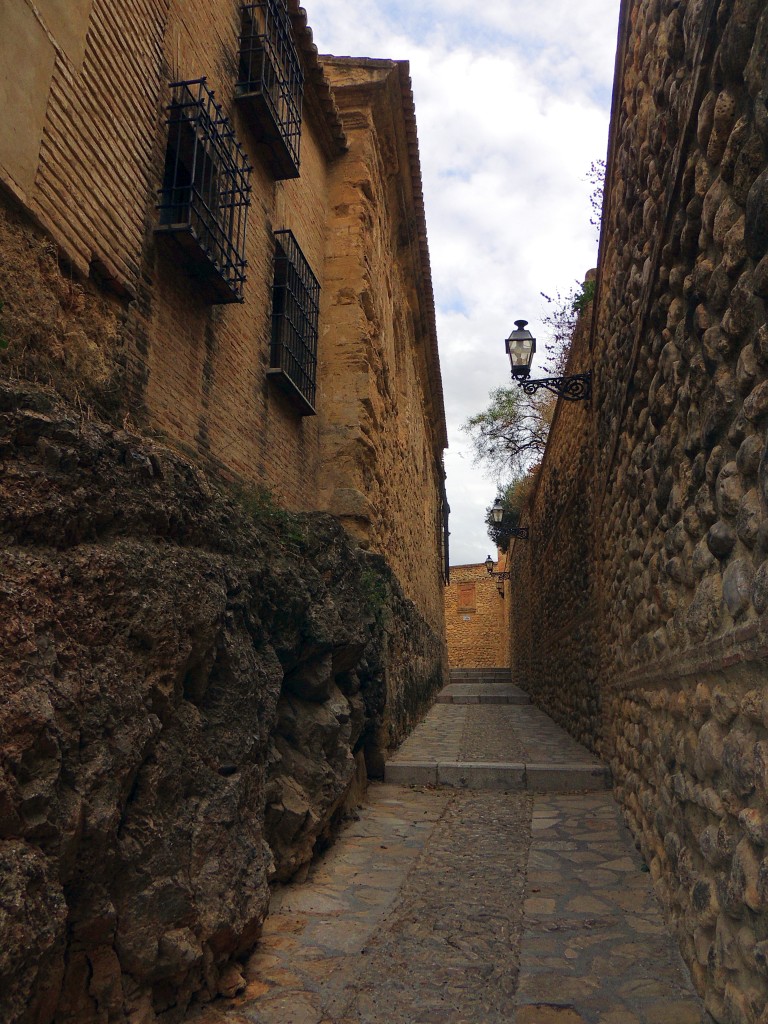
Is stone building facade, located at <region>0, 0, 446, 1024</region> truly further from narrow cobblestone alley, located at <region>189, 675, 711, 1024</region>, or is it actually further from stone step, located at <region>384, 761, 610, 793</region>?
stone step, located at <region>384, 761, 610, 793</region>

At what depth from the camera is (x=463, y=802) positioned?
5801 millimetres

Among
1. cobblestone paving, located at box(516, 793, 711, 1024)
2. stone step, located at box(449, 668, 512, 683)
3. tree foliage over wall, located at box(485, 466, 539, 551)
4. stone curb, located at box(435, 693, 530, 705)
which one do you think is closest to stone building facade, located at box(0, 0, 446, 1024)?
cobblestone paving, located at box(516, 793, 711, 1024)

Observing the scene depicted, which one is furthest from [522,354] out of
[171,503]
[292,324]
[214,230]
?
[171,503]

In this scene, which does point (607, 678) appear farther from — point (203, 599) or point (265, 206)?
point (265, 206)

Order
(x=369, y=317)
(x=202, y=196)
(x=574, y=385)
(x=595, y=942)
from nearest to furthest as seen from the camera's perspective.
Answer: (x=595, y=942), (x=202, y=196), (x=574, y=385), (x=369, y=317)

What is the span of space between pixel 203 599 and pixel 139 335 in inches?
75.9

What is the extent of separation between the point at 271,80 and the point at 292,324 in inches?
77.1

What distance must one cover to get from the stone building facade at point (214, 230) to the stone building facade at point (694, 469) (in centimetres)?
256

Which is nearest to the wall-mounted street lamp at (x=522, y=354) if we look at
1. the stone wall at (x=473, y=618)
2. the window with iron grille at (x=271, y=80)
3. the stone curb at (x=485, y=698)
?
the window with iron grille at (x=271, y=80)

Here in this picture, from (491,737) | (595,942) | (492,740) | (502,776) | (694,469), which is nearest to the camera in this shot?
(694,469)

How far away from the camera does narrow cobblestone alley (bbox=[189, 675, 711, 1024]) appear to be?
2.65m

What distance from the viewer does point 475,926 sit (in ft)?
11.1

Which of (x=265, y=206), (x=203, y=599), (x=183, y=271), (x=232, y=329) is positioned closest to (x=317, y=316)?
(x=265, y=206)

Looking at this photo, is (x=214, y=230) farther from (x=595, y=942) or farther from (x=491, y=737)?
(x=491, y=737)
